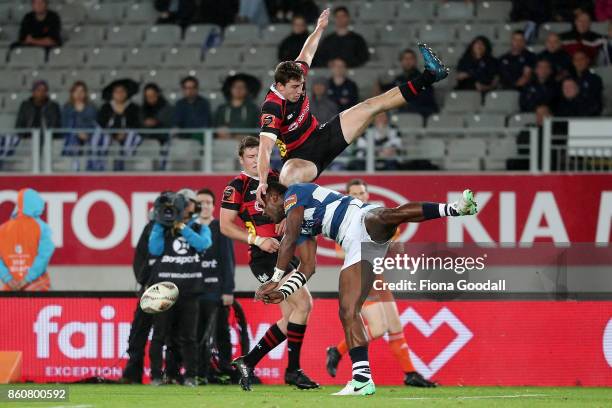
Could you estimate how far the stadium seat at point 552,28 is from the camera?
20.6 metres

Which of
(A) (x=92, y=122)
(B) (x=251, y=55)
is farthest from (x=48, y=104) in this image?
(B) (x=251, y=55)

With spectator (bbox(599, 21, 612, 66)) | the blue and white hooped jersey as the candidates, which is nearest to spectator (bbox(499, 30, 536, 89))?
spectator (bbox(599, 21, 612, 66))

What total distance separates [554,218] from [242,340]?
6.37m

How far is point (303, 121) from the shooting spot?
12102 millimetres

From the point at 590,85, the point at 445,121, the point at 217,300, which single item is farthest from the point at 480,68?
the point at 217,300

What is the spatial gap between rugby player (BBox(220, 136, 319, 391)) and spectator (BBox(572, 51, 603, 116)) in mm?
7603

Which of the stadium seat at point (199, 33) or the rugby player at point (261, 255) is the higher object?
the stadium seat at point (199, 33)

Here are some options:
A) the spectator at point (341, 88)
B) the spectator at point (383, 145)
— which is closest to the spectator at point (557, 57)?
the spectator at point (383, 145)

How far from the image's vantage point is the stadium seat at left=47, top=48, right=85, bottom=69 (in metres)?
21.8

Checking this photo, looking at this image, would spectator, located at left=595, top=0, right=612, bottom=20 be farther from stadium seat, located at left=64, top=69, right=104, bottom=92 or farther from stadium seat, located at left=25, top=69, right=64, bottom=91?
stadium seat, located at left=25, top=69, right=64, bottom=91

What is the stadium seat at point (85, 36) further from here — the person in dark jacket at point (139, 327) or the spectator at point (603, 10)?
the person in dark jacket at point (139, 327)

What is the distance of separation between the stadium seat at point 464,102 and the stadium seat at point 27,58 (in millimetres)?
6906

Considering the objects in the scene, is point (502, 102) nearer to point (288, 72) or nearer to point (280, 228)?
point (280, 228)

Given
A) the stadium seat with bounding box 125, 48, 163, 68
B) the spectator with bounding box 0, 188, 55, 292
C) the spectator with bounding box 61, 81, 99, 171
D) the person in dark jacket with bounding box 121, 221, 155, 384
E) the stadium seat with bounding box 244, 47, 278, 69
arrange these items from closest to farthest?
1. the person in dark jacket with bounding box 121, 221, 155, 384
2. the spectator with bounding box 0, 188, 55, 292
3. the spectator with bounding box 61, 81, 99, 171
4. the stadium seat with bounding box 244, 47, 278, 69
5. the stadium seat with bounding box 125, 48, 163, 68
